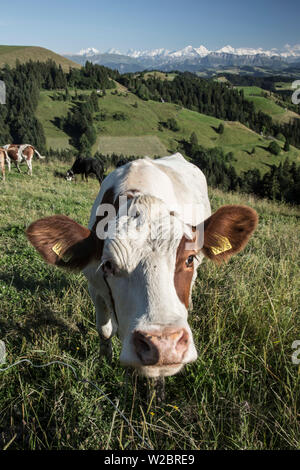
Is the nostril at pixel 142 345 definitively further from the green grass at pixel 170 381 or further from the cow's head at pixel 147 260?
the green grass at pixel 170 381

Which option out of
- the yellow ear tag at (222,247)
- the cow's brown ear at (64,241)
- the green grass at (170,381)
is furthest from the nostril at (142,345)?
the yellow ear tag at (222,247)

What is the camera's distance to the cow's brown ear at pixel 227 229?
2803 millimetres

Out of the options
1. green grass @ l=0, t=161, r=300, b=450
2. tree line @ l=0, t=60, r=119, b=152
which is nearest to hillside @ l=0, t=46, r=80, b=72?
tree line @ l=0, t=60, r=119, b=152

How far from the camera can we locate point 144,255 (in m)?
2.17

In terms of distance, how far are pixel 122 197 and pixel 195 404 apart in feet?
6.19

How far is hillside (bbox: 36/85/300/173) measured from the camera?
89.7 metres

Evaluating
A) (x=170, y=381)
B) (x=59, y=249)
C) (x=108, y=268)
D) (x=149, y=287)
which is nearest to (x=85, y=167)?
(x=59, y=249)

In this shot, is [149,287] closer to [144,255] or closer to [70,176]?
[144,255]

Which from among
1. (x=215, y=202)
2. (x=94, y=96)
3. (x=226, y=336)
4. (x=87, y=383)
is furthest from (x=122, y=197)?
(x=94, y=96)

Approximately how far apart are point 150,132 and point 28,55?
92888mm

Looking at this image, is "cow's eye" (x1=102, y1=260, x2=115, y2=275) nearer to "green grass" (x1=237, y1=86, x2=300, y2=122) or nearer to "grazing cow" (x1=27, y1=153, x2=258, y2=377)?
"grazing cow" (x1=27, y1=153, x2=258, y2=377)

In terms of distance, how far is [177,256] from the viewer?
230cm

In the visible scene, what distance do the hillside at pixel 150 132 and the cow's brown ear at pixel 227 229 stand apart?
253ft

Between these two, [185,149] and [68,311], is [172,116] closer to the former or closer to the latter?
[185,149]
